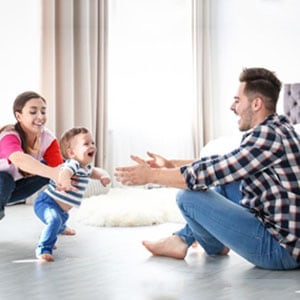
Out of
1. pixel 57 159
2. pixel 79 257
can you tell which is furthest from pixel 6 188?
pixel 79 257

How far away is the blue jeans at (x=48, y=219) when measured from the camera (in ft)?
8.04

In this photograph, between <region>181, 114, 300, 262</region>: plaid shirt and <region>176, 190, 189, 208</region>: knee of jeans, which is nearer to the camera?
<region>181, 114, 300, 262</region>: plaid shirt

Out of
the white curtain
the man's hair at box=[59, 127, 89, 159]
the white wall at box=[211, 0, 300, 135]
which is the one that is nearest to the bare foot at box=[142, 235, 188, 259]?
the man's hair at box=[59, 127, 89, 159]

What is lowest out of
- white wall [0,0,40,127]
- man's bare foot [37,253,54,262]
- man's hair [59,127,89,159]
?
man's bare foot [37,253,54,262]

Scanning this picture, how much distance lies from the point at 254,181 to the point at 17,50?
3.15m

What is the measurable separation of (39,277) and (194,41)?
4430mm

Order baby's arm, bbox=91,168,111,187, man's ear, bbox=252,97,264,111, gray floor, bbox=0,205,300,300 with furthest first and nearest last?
1. baby's arm, bbox=91,168,111,187
2. man's ear, bbox=252,97,264,111
3. gray floor, bbox=0,205,300,300

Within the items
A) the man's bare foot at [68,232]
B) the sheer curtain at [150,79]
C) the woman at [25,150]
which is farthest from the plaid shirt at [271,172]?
the sheer curtain at [150,79]

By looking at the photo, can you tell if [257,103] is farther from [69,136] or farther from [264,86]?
[69,136]

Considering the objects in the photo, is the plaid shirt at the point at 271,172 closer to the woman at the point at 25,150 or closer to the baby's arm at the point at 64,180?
the baby's arm at the point at 64,180

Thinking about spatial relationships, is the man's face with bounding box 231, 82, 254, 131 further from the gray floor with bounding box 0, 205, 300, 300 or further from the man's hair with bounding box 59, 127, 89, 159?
the man's hair with bounding box 59, 127, 89, 159

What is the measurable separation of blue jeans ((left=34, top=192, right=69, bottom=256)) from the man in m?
0.59

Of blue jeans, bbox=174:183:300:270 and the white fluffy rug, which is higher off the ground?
blue jeans, bbox=174:183:300:270

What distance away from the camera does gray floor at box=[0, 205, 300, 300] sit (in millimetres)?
1868
